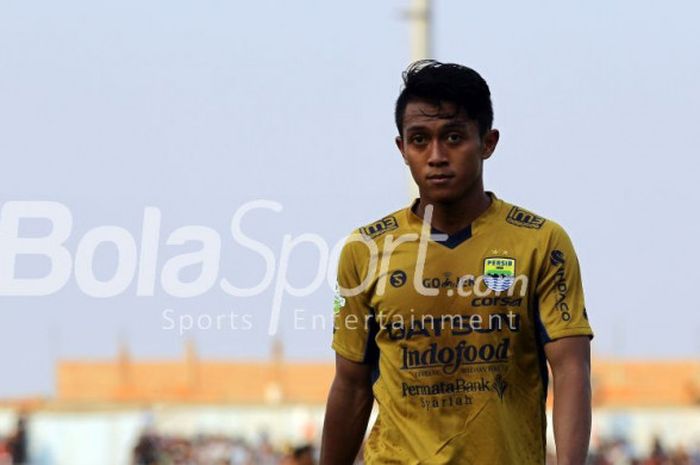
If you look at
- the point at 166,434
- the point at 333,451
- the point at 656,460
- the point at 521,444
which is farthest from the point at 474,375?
the point at 166,434

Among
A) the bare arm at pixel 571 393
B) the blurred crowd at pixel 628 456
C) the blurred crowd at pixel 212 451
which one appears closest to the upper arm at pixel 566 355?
the bare arm at pixel 571 393

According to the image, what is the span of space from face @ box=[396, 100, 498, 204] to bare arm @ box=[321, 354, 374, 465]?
0.70m

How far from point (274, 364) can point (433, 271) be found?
271 feet

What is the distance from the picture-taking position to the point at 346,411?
6.67 metres

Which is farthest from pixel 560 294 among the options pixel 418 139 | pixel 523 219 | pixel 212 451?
pixel 212 451

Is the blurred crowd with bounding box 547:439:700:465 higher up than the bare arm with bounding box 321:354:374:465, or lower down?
lower down

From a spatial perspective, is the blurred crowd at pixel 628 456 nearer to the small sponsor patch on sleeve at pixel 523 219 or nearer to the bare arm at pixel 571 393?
the small sponsor patch on sleeve at pixel 523 219

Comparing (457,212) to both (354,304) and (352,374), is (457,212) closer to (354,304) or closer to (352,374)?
(354,304)

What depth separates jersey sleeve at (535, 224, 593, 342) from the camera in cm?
627

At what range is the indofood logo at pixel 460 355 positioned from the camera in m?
6.28

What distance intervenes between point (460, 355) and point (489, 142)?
753mm

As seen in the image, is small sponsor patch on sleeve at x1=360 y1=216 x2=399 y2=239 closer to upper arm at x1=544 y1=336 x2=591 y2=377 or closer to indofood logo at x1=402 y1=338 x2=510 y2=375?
indofood logo at x1=402 y1=338 x2=510 y2=375

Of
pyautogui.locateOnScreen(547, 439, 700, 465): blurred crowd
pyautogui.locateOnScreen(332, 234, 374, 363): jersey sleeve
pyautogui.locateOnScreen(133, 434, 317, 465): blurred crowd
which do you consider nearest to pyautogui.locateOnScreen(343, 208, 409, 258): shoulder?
pyautogui.locateOnScreen(332, 234, 374, 363): jersey sleeve

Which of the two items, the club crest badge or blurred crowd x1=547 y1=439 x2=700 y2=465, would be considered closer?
the club crest badge
